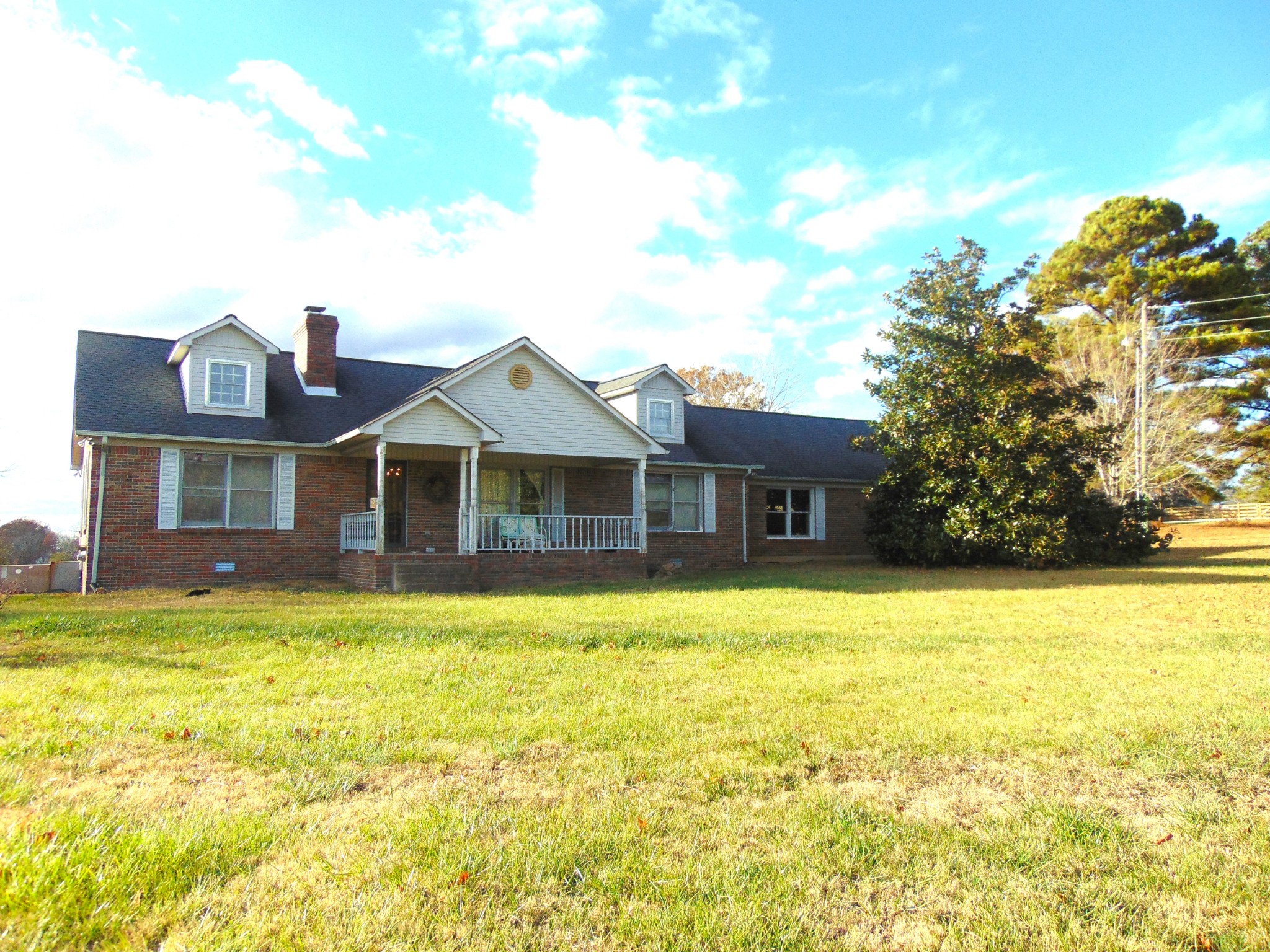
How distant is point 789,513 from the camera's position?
24.1 meters

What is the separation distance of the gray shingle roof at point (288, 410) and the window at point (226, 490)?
651 mm

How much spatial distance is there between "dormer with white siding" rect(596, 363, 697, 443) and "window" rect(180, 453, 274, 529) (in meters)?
8.84

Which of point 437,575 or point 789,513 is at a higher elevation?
point 789,513

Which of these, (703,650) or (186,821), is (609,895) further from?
(703,650)

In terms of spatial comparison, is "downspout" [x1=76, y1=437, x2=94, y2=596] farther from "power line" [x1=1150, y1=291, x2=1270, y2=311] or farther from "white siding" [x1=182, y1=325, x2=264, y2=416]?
"power line" [x1=1150, y1=291, x2=1270, y2=311]

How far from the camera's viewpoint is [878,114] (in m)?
14.9

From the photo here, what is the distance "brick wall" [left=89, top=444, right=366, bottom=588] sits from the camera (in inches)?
593

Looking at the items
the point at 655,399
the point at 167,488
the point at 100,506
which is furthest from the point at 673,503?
the point at 100,506

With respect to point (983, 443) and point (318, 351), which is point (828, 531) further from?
point (318, 351)

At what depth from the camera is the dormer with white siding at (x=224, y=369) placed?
53.9 feet

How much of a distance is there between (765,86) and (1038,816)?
13206mm

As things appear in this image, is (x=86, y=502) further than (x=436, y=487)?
No

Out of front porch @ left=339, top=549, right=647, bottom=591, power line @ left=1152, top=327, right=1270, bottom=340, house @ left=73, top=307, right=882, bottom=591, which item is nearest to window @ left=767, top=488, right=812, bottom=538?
house @ left=73, top=307, right=882, bottom=591

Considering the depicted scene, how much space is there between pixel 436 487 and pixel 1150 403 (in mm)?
28563
